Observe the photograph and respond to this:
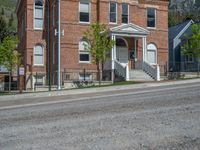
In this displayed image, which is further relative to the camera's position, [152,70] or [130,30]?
[130,30]

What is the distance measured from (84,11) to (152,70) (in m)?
8.07

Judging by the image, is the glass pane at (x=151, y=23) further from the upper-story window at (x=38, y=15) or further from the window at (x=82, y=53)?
the upper-story window at (x=38, y=15)

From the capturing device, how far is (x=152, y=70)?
37344mm

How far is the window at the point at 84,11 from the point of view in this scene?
38.9 meters

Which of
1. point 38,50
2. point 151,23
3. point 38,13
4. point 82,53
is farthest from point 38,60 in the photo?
point 151,23

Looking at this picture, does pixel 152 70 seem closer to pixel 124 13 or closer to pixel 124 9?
pixel 124 13

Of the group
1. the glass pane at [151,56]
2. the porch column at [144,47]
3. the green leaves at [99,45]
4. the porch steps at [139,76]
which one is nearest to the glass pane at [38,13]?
the green leaves at [99,45]

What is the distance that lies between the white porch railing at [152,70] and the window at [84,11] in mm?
6546

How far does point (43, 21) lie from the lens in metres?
39.5

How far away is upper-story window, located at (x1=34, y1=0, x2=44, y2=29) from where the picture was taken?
39344 mm

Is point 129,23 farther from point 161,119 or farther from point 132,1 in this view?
point 161,119

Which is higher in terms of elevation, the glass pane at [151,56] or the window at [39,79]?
the glass pane at [151,56]

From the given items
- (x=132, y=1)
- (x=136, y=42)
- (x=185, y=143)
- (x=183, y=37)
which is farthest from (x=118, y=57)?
(x=185, y=143)

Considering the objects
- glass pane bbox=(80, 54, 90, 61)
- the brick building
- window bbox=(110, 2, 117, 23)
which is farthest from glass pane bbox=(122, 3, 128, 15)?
glass pane bbox=(80, 54, 90, 61)
